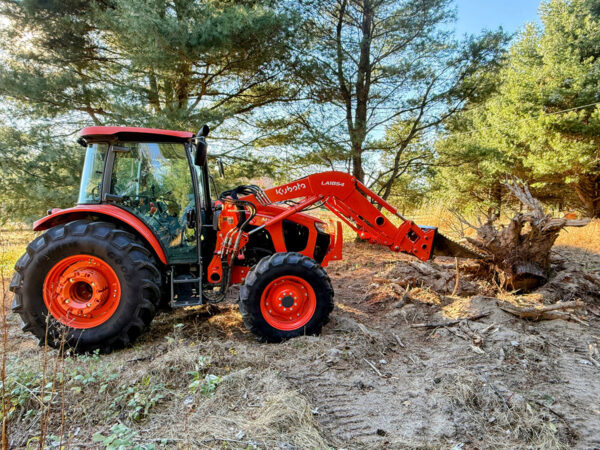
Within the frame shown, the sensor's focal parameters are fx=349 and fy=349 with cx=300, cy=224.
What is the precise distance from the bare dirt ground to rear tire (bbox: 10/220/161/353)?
252mm

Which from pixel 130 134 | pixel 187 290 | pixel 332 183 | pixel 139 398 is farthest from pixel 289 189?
pixel 139 398

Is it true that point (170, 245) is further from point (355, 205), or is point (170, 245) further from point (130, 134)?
point (355, 205)

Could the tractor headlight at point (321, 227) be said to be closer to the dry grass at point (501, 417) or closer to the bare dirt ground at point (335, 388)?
the bare dirt ground at point (335, 388)

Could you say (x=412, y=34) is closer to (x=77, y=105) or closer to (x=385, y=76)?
(x=385, y=76)

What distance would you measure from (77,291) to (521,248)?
5685 mm

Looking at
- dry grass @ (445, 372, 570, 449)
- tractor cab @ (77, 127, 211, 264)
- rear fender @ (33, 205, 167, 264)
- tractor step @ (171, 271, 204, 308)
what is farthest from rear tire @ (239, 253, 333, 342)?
dry grass @ (445, 372, 570, 449)

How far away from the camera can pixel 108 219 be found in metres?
3.67

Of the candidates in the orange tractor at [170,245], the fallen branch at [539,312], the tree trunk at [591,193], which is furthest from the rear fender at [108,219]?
the tree trunk at [591,193]

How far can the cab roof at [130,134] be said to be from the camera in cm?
362

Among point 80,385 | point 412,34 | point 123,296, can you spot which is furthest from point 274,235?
point 412,34

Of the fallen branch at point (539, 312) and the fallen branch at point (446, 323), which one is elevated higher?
the fallen branch at point (539, 312)

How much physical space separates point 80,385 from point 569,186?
2007cm

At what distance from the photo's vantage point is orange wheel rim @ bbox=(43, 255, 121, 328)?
3357mm

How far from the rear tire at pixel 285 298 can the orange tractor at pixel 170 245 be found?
0.01m
